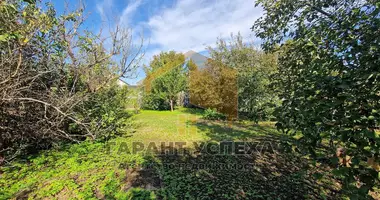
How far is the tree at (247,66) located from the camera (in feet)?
27.0

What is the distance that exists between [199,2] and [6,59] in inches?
219

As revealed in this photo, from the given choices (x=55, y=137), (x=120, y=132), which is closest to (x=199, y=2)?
(x=120, y=132)

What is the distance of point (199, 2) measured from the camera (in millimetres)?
6434

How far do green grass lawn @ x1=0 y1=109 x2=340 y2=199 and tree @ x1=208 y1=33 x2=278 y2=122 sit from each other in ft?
12.5

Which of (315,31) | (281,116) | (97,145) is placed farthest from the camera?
(97,145)

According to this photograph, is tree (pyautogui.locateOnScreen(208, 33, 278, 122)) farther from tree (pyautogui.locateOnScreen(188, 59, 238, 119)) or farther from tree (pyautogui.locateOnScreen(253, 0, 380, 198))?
tree (pyautogui.locateOnScreen(253, 0, 380, 198))

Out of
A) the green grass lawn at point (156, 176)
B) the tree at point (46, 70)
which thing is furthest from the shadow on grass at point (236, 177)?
the tree at point (46, 70)

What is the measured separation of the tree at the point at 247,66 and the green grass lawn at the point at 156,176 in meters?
3.82

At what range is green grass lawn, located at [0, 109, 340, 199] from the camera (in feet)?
9.33

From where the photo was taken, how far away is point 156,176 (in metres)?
3.42

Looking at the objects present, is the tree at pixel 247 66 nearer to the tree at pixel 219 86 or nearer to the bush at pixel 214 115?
the tree at pixel 219 86

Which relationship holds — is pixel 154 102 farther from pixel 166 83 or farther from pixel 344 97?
pixel 344 97

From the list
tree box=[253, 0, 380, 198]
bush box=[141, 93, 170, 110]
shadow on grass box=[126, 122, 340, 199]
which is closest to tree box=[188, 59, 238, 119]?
shadow on grass box=[126, 122, 340, 199]

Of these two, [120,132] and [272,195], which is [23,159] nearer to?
[120,132]
